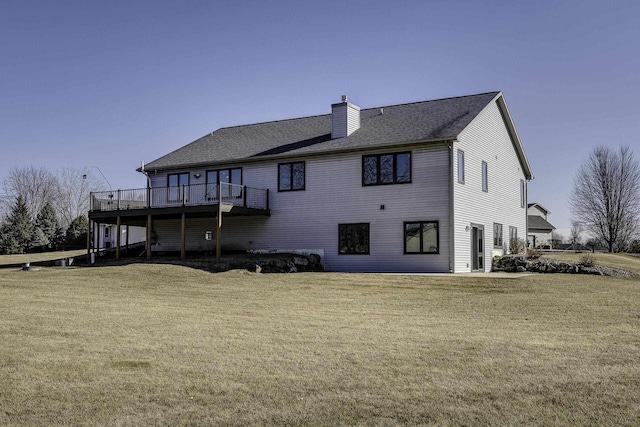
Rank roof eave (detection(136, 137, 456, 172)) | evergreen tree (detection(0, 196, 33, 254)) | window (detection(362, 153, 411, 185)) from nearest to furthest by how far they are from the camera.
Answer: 1. roof eave (detection(136, 137, 456, 172))
2. window (detection(362, 153, 411, 185))
3. evergreen tree (detection(0, 196, 33, 254))

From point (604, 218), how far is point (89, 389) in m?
55.9

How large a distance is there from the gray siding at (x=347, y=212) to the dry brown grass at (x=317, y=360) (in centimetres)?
788

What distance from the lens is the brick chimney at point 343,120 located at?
86.6ft

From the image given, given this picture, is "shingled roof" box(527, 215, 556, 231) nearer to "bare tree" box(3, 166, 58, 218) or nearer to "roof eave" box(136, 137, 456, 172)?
"roof eave" box(136, 137, 456, 172)

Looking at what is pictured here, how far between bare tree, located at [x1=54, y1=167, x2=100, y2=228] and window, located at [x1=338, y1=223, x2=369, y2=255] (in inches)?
1873

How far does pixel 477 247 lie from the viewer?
2520 cm

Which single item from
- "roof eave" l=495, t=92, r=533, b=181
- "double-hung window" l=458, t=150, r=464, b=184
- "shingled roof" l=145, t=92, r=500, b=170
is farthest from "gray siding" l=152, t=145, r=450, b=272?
"roof eave" l=495, t=92, r=533, b=181

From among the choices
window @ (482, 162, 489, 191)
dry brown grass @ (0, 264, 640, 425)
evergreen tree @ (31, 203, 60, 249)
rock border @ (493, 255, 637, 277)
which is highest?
window @ (482, 162, 489, 191)

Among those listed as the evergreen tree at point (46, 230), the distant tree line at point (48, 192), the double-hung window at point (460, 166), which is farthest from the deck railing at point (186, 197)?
the distant tree line at point (48, 192)

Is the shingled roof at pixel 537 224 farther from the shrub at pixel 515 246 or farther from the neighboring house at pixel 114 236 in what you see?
the neighboring house at pixel 114 236

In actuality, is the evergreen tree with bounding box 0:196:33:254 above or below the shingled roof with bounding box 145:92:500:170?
below

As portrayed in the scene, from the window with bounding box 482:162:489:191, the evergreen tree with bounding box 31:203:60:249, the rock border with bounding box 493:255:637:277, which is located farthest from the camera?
the evergreen tree with bounding box 31:203:60:249

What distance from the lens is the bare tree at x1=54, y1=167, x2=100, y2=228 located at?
6556cm

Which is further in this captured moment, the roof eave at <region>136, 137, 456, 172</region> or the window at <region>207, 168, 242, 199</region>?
the window at <region>207, 168, 242, 199</region>
